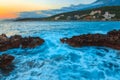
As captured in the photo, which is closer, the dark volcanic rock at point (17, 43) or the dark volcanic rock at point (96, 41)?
the dark volcanic rock at point (96, 41)

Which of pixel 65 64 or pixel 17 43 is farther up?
pixel 17 43

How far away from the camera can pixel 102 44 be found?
32.2 m

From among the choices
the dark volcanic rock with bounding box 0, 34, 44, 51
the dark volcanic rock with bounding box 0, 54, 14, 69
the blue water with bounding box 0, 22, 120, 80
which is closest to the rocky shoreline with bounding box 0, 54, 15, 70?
the dark volcanic rock with bounding box 0, 54, 14, 69

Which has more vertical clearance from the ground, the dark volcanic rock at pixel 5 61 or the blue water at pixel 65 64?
the dark volcanic rock at pixel 5 61

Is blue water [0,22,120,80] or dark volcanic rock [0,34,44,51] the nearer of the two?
blue water [0,22,120,80]

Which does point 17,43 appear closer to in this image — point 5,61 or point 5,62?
point 5,61

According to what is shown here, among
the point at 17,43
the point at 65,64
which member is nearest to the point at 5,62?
the point at 65,64

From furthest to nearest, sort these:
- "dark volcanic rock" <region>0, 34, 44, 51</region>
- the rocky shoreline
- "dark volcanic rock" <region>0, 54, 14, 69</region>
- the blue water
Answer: "dark volcanic rock" <region>0, 34, 44, 51</region>
"dark volcanic rock" <region>0, 54, 14, 69</region>
the rocky shoreline
the blue water

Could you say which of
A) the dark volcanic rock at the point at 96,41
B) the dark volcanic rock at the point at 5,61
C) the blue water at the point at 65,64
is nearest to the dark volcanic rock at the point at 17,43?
the blue water at the point at 65,64

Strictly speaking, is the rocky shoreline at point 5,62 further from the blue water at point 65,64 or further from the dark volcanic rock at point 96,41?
the dark volcanic rock at point 96,41

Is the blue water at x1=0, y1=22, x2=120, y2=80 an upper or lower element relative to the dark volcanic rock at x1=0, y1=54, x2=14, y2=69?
lower

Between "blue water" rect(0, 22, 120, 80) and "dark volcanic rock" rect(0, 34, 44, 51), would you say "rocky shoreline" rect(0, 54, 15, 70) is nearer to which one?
"blue water" rect(0, 22, 120, 80)

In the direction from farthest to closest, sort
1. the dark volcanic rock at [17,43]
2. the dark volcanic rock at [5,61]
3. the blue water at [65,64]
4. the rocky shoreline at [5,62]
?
1. the dark volcanic rock at [17,43]
2. the dark volcanic rock at [5,61]
3. the rocky shoreline at [5,62]
4. the blue water at [65,64]

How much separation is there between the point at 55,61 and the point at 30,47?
6.82 meters
